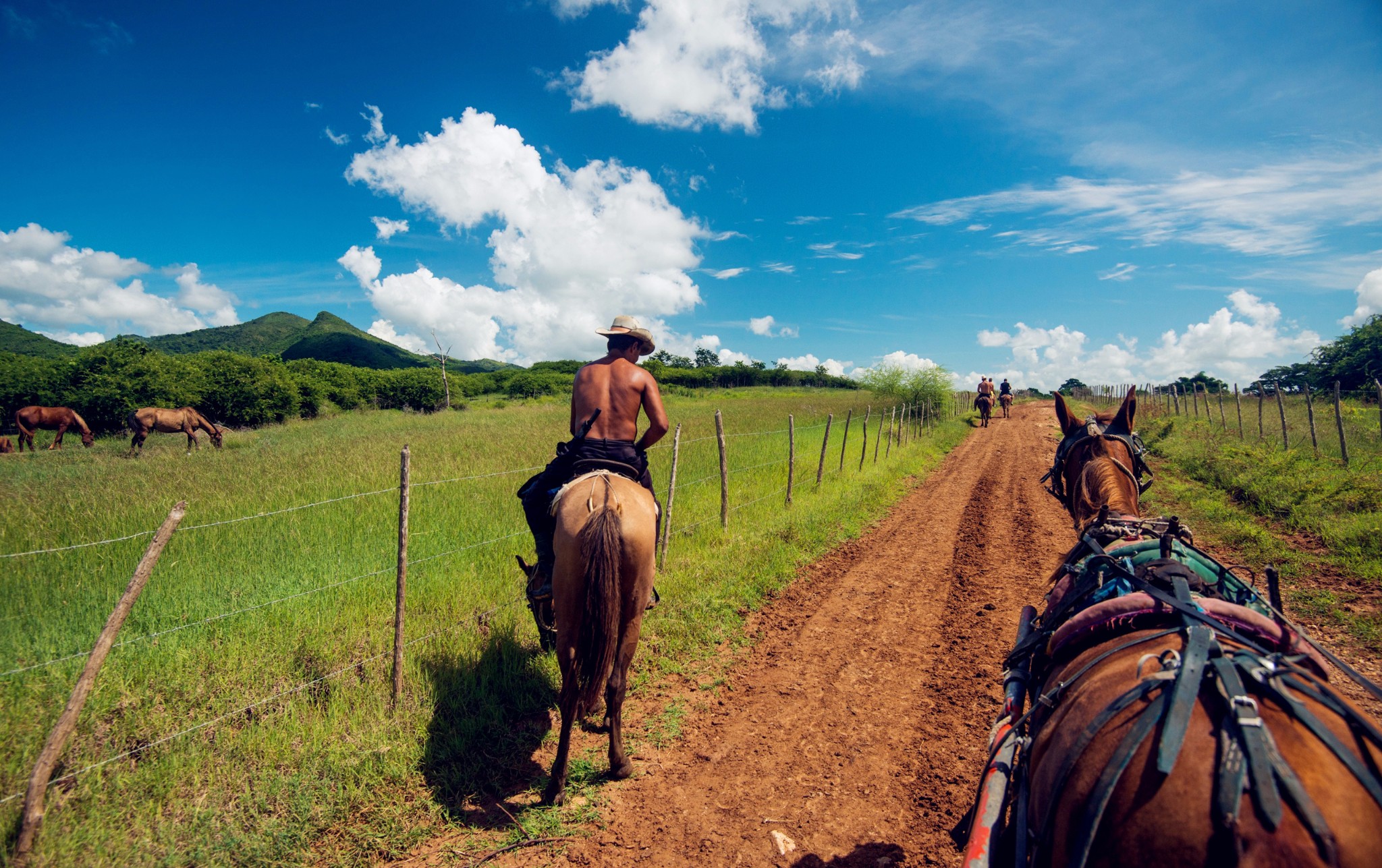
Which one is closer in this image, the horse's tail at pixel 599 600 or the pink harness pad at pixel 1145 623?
the pink harness pad at pixel 1145 623

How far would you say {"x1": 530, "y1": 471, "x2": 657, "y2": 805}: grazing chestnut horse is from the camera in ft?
10.3

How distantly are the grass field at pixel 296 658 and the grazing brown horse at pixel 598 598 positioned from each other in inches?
19.2

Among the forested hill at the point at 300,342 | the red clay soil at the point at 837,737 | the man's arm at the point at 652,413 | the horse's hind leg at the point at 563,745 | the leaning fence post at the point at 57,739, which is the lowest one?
the red clay soil at the point at 837,737

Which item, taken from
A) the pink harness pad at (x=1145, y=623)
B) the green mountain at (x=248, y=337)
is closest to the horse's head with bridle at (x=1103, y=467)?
the pink harness pad at (x=1145, y=623)

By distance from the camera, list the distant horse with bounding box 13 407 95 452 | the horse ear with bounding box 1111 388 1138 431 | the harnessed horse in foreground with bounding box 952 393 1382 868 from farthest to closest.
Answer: the distant horse with bounding box 13 407 95 452 → the horse ear with bounding box 1111 388 1138 431 → the harnessed horse in foreground with bounding box 952 393 1382 868

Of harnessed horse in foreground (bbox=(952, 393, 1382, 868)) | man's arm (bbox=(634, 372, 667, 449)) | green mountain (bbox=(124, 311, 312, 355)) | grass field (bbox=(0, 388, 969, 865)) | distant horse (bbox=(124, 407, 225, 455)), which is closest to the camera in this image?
harnessed horse in foreground (bbox=(952, 393, 1382, 868))

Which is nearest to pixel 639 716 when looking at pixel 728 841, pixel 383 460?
pixel 728 841

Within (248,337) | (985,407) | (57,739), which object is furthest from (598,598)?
(248,337)

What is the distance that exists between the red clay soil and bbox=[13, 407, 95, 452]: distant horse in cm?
2500

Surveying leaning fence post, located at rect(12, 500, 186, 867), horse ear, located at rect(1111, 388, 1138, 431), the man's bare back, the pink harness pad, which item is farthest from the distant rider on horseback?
horse ear, located at rect(1111, 388, 1138, 431)

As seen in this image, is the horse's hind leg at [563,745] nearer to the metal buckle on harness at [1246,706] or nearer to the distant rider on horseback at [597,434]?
the distant rider on horseback at [597,434]

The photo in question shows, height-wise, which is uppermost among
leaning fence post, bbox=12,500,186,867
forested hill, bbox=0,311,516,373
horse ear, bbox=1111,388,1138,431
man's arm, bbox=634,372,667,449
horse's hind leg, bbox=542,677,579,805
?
forested hill, bbox=0,311,516,373

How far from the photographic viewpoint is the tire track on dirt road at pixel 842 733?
Answer: 9.60ft

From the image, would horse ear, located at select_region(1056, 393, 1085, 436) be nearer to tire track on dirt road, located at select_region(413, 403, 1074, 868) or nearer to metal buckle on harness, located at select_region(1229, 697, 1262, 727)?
tire track on dirt road, located at select_region(413, 403, 1074, 868)
